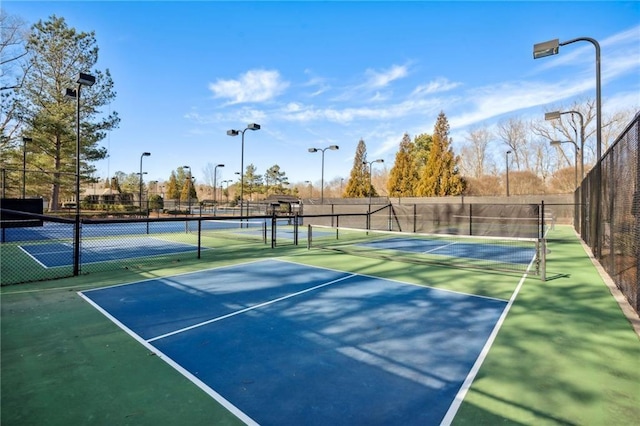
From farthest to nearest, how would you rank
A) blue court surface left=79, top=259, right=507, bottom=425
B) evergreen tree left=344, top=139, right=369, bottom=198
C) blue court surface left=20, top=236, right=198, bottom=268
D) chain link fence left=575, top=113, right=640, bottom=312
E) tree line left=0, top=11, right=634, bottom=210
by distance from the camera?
evergreen tree left=344, top=139, right=369, bottom=198
tree line left=0, top=11, right=634, bottom=210
blue court surface left=20, top=236, right=198, bottom=268
chain link fence left=575, top=113, right=640, bottom=312
blue court surface left=79, top=259, right=507, bottom=425

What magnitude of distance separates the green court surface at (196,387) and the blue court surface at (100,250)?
3818mm

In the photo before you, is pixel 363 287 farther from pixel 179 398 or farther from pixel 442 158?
pixel 442 158

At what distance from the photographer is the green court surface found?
8.66 feet

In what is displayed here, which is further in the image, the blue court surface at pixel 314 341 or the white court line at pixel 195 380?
the blue court surface at pixel 314 341

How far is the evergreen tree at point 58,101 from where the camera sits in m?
27.3

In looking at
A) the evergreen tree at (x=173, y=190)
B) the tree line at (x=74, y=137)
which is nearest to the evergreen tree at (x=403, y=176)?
the tree line at (x=74, y=137)

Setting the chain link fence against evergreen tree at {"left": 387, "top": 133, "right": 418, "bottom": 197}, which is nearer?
Answer: the chain link fence

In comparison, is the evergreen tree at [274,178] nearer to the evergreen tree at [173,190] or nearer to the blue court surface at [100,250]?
the evergreen tree at [173,190]

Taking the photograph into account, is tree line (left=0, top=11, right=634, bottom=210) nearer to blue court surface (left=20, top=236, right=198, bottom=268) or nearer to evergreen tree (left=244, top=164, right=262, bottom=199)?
blue court surface (left=20, top=236, right=198, bottom=268)

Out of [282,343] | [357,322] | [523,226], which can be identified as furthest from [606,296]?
[523,226]

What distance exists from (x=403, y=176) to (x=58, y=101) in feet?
129

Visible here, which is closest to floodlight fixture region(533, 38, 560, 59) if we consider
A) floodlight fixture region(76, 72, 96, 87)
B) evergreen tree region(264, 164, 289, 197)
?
floodlight fixture region(76, 72, 96, 87)

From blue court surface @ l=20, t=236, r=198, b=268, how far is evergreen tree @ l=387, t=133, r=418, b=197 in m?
37.6

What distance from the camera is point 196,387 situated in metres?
3.01
